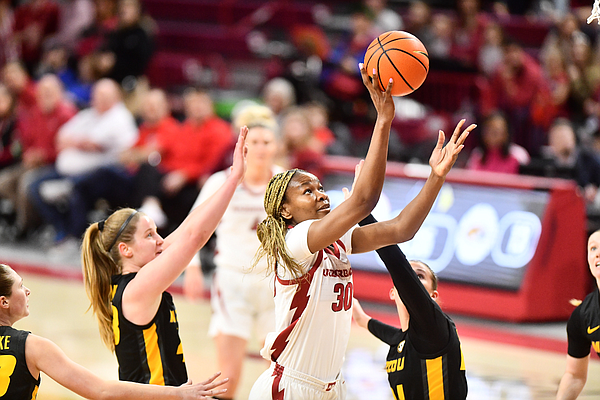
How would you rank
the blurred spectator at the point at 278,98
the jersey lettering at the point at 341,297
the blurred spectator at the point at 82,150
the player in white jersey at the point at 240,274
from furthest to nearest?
the blurred spectator at the point at 278,98, the blurred spectator at the point at 82,150, the player in white jersey at the point at 240,274, the jersey lettering at the point at 341,297

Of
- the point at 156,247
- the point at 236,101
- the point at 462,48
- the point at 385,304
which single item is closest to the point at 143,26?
the point at 236,101

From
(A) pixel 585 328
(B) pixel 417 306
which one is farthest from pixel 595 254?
(B) pixel 417 306

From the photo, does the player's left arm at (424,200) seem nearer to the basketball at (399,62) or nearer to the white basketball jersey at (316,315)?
A: the white basketball jersey at (316,315)

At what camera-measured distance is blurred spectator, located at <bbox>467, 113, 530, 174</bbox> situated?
31.7ft

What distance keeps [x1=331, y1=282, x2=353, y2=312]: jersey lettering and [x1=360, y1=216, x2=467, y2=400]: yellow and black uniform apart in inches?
8.8

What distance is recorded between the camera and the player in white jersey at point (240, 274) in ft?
18.3

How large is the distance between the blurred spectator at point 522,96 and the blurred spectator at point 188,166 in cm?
384

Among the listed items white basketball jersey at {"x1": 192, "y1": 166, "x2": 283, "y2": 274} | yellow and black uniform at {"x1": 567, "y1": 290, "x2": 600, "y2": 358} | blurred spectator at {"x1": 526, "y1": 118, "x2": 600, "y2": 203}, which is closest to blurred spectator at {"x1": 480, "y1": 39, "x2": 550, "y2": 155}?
blurred spectator at {"x1": 526, "y1": 118, "x2": 600, "y2": 203}

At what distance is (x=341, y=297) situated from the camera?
371 cm

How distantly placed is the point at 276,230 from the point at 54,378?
3.73 feet

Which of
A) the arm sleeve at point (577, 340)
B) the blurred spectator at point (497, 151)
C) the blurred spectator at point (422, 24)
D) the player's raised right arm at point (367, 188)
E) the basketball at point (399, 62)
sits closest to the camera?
the player's raised right arm at point (367, 188)

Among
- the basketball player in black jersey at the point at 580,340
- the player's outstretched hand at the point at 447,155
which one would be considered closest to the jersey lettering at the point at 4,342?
the player's outstretched hand at the point at 447,155

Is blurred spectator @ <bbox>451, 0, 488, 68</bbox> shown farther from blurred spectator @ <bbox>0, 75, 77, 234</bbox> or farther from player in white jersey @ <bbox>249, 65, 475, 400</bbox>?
→ player in white jersey @ <bbox>249, 65, 475, 400</bbox>

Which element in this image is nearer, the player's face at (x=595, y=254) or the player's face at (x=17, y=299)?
the player's face at (x=17, y=299)
